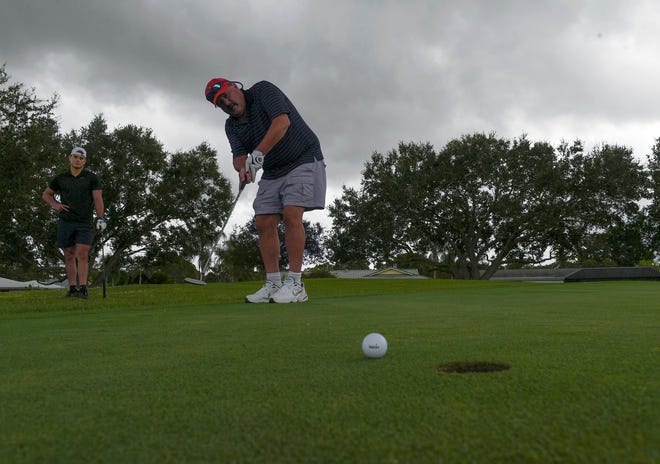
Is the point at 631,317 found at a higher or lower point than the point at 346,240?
lower

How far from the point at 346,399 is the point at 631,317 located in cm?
340

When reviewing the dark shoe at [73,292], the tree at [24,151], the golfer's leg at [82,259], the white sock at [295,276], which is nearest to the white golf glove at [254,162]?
the white sock at [295,276]

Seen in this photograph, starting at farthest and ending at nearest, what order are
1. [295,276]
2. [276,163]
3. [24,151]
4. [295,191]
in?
[24,151] < [295,276] < [276,163] < [295,191]

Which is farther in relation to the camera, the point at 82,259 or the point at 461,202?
the point at 461,202

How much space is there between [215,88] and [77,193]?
3298 mm

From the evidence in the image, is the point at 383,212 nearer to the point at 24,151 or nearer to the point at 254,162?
the point at 24,151

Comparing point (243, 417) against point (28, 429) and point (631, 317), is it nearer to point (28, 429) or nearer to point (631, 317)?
point (28, 429)

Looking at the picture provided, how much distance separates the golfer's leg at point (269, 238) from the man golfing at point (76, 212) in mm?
2696

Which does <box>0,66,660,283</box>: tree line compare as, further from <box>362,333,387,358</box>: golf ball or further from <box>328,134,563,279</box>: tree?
<box>362,333,387,358</box>: golf ball

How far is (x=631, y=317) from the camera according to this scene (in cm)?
431

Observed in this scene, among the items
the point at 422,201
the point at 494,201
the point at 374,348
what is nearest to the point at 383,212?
the point at 422,201

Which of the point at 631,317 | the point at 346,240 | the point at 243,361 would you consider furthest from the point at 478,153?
the point at 243,361

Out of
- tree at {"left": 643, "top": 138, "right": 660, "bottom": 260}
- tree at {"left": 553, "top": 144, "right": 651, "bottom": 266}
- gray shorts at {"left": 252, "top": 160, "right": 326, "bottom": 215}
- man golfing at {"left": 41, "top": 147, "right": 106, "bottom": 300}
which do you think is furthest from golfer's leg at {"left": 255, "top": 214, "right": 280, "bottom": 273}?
tree at {"left": 643, "top": 138, "right": 660, "bottom": 260}

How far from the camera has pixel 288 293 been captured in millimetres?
6703
